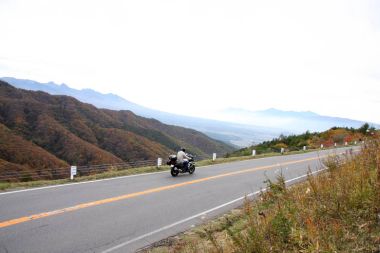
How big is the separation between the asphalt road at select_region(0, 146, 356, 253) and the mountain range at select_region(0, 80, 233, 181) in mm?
61228

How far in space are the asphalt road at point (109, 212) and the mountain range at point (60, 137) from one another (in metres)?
61.2

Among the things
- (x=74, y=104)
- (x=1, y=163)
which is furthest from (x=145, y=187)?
(x=74, y=104)

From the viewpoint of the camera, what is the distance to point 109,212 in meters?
9.66

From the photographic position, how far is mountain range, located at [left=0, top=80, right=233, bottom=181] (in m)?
79.5

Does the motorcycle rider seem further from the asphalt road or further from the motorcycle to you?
the asphalt road

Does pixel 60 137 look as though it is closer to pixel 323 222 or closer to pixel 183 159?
pixel 183 159

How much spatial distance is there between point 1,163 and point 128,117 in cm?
11574

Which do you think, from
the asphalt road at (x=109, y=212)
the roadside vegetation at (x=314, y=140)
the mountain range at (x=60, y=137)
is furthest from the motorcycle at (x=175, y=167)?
the mountain range at (x=60, y=137)

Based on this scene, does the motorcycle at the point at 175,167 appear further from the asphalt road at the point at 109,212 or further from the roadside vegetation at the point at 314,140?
the roadside vegetation at the point at 314,140

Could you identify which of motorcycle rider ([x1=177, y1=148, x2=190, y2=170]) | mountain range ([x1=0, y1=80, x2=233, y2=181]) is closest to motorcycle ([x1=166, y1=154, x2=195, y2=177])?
motorcycle rider ([x1=177, y1=148, x2=190, y2=170])

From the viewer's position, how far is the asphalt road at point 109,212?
7305mm

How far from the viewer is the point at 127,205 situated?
10.6 metres

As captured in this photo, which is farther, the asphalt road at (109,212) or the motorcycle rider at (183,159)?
the motorcycle rider at (183,159)

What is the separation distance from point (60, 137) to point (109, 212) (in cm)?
10279
